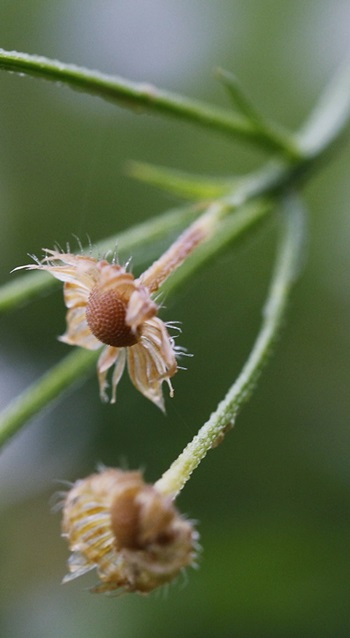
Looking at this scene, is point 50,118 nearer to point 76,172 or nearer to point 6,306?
point 76,172

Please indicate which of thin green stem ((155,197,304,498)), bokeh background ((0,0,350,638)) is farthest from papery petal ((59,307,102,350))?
bokeh background ((0,0,350,638))

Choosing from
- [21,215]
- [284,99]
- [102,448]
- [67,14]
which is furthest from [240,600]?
[67,14]

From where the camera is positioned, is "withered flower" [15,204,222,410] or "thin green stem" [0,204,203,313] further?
"thin green stem" [0,204,203,313]

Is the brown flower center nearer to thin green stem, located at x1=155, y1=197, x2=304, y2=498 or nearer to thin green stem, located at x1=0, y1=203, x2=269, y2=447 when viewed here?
thin green stem, located at x1=155, y1=197, x2=304, y2=498

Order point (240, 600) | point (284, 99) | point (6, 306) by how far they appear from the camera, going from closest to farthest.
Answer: point (6, 306)
point (240, 600)
point (284, 99)

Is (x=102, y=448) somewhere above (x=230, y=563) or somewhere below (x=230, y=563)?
above
